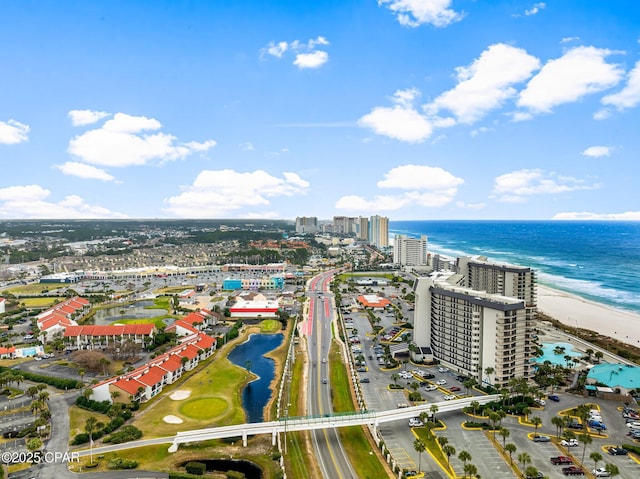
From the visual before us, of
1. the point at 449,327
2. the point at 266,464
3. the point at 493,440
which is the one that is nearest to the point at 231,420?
the point at 266,464

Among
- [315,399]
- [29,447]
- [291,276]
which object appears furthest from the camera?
[291,276]

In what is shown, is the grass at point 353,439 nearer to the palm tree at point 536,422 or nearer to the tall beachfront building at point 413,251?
the palm tree at point 536,422

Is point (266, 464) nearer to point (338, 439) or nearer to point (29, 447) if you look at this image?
point (338, 439)

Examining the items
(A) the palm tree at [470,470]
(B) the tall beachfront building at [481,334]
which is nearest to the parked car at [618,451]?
(A) the palm tree at [470,470]

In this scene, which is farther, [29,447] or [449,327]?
[449,327]

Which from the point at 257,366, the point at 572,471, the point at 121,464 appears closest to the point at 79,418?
the point at 121,464

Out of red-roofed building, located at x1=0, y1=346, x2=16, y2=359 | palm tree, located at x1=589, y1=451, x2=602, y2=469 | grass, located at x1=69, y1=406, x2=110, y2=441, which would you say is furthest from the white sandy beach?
red-roofed building, located at x1=0, y1=346, x2=16, y2=359

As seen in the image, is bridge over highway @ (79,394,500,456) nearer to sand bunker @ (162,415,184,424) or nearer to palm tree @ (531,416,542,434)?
sand bunker @ (162,415,184,424)
